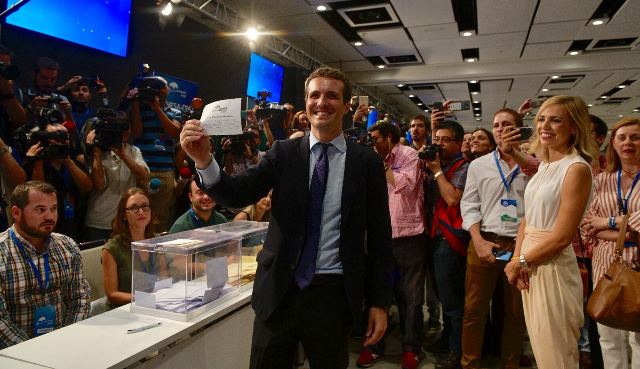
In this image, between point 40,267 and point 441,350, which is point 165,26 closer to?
point 40,267

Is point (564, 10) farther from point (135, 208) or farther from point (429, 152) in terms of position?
point (135, 208)

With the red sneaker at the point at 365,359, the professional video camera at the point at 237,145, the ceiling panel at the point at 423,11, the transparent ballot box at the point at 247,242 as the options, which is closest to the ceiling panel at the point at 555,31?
the ceiling panel at the point at 423,11

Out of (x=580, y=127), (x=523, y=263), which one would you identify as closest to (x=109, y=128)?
(x=523, y=263)

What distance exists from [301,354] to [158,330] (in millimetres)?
1333

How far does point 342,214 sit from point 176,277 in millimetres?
944

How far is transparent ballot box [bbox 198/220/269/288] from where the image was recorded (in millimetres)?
2215

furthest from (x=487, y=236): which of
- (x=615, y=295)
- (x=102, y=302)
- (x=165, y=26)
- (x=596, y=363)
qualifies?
(x=165, y=26)

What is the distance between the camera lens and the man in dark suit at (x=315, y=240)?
1.27 meters

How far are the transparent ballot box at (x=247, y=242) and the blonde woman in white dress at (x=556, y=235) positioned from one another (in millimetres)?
1257

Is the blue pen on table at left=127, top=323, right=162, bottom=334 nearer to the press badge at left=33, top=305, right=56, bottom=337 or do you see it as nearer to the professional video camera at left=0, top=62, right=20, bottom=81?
the press badge at left=33, top=305, right=56, bottom=337

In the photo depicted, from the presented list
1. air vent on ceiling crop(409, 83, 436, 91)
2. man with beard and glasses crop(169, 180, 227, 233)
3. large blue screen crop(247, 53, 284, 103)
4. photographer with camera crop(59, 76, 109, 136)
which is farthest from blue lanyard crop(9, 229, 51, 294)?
air vent on ceiling crop(409, 83, 436, 91)

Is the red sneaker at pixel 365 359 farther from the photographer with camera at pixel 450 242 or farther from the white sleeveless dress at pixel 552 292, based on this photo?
the white sleeveless dress at pixel 552 292

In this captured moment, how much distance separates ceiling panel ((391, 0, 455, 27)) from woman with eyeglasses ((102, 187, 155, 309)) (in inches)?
167

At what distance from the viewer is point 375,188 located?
138 centimetres
